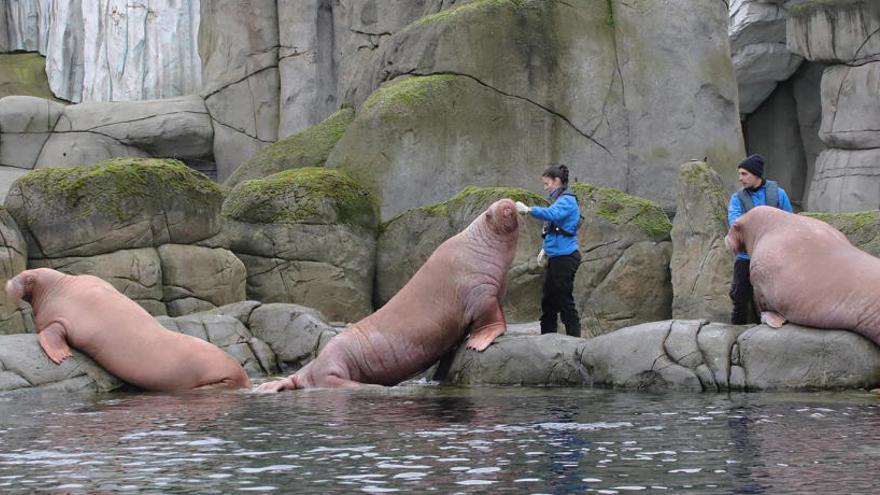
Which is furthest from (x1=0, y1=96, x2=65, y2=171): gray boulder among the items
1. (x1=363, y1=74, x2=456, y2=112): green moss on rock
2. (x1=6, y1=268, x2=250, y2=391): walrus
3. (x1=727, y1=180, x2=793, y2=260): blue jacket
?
(x1=727, y1=180, x2=793, y2=260): blue jacket

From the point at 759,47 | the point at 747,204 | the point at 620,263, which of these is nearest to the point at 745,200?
the point at 747,204

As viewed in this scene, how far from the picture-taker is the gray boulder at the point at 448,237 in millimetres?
13406

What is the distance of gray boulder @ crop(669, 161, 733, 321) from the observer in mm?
12562

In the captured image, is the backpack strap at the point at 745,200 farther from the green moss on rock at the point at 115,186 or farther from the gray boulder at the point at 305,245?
the green moss on rock at the point at 115,186

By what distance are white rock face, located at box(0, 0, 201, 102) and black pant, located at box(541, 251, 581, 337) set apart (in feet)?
51.1

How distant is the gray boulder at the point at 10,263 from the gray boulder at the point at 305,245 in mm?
2447

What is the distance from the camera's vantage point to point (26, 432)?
7672mm

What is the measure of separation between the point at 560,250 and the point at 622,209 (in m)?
3.03

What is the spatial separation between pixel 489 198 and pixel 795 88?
1196cm

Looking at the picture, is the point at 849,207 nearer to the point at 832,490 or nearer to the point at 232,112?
the point at 232,112

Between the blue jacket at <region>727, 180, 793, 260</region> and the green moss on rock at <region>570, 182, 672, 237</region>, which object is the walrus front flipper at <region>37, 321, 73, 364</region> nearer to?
the green moss on rock at <region>570, 182, 672, 237</region>

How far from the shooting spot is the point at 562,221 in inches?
417

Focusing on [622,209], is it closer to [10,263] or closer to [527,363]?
[527,363]

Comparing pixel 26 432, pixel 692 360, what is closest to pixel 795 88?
pixel 692 360
